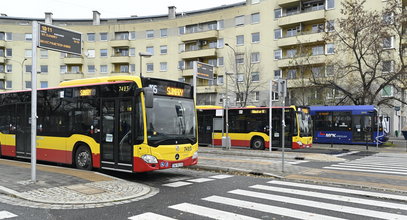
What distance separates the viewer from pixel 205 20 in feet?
177

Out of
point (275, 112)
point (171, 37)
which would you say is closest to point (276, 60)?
point (171, 37)

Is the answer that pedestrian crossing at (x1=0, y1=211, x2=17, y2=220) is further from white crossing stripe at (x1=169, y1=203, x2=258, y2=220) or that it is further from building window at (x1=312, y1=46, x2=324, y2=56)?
building window at (x1=312, y1=46, x2=324, y2=56)

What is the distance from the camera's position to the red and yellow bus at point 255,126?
68.9 ft

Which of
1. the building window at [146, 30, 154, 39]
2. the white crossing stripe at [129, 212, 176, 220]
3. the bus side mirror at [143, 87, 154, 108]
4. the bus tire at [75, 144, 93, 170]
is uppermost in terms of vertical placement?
the building window at [146, 30, 154, 39]

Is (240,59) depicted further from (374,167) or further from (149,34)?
(374,167)

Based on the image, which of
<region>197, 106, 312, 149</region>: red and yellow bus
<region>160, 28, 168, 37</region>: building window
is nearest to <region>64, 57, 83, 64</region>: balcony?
<region>160, 28, 168, 37</region>: building window

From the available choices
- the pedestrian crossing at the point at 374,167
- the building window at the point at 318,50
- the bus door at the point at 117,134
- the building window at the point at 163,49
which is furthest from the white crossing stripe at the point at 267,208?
the building window at the point at 163,49

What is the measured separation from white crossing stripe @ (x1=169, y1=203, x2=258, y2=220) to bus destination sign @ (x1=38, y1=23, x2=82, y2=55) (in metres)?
5.06

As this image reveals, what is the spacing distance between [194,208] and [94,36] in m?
60.1

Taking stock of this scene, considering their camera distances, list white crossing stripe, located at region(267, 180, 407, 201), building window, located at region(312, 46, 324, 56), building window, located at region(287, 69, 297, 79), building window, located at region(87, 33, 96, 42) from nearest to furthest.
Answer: white crossing stripe, located at region(267, 180, 407, 201) < building window, located at region(312, 46, 324, 56) < building window, located at region(287, 69, 297, 79) < building window, located at region(87, 33, 96, 42)

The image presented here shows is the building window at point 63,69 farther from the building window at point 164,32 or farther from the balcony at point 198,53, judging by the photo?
the balcony at point 198,53

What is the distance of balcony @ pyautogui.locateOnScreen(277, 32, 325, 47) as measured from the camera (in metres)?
42.5

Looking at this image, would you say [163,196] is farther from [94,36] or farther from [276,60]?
[94,36]

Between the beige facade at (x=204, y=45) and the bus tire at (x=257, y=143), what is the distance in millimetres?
13924
